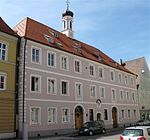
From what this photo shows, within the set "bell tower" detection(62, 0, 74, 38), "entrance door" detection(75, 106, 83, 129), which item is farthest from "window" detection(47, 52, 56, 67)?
"bell tower" detection(62, 0, 74, 38)

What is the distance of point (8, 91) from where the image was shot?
85.3 feet

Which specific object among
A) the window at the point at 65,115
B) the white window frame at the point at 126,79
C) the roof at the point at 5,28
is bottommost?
the window at the point at 65,115

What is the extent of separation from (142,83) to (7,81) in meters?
41.6

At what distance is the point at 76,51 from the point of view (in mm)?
37438

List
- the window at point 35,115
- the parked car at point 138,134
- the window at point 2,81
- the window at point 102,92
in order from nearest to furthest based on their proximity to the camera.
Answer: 1. the parked car at point 138,134
2. the window at point 2,81
3. the window at point 35,115
4. the window at point 102,92

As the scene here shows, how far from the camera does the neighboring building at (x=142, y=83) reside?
59.3m

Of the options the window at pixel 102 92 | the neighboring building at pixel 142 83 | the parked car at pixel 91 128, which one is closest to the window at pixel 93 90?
the window at pixel 102 92

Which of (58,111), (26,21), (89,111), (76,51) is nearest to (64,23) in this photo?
(76,51)

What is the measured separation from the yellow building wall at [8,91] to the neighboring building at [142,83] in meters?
38.0

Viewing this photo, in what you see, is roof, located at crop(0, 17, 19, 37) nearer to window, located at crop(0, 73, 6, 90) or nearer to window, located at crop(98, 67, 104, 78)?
window, located at crop(0, 73, 6, 90)

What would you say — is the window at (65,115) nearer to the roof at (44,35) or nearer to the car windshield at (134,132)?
the roof at (44,35)

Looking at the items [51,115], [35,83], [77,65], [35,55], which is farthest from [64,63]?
[51,115]

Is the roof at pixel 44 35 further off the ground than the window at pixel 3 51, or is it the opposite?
the roof at pixel 44 35

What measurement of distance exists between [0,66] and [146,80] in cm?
4482
